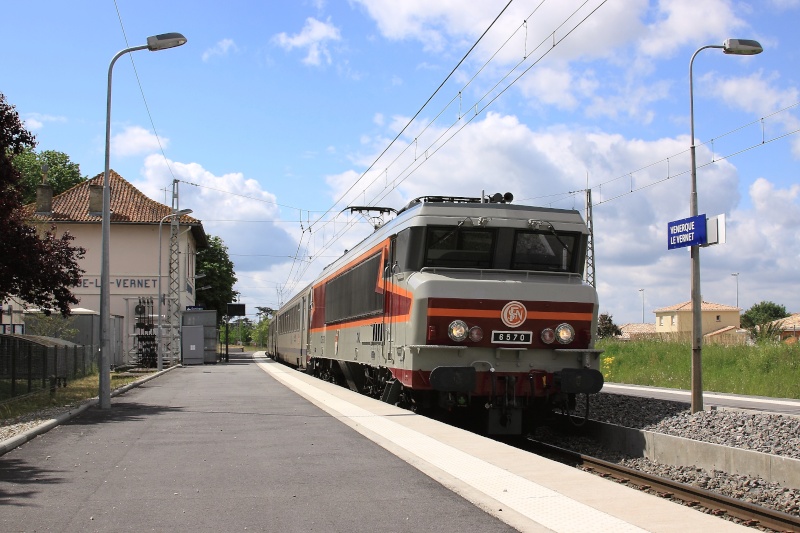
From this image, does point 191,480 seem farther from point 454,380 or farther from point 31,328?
point 31,328

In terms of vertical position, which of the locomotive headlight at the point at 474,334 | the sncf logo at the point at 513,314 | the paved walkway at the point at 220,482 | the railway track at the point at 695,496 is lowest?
→ the railway track at the point at 695,496

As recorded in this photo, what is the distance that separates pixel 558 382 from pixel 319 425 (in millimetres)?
3686

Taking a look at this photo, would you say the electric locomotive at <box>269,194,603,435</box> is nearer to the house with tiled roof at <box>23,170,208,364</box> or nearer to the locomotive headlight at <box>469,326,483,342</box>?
the locomotive headlight at <box>469,326,483,342</box>

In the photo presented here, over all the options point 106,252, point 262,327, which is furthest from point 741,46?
point 262,327

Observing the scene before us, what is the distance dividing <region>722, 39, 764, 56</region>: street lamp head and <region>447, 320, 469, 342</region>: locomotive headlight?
7.63 meters

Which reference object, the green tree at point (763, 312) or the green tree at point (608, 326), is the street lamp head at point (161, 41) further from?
the green tree at point (763, 312)

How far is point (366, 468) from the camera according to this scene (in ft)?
29.3

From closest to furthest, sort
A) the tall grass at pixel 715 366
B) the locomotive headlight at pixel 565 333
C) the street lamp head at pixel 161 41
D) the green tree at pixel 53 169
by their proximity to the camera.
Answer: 1. the locomotive headlight at pixel 565 333
2. the street lamp head at pixel 161 41
3. the tall grass at pixel 715 366
4. the green tree at pixel 53 169

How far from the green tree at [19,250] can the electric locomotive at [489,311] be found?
749cm

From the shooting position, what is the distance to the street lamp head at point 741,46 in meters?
15.4

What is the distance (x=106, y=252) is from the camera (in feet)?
58.0

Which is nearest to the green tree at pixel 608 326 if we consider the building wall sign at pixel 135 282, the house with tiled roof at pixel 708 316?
the house with tiled roof at pixel 708 316

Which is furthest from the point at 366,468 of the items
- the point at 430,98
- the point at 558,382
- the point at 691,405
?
the point at 430,98

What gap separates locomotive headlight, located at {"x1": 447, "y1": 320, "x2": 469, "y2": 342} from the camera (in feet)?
39.6
